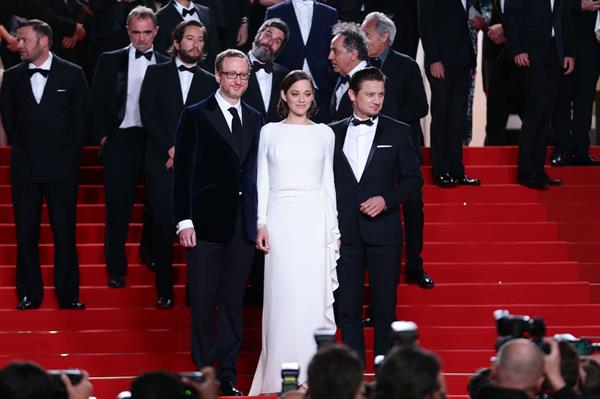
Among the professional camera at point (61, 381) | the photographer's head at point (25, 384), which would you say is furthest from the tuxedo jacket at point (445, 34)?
the photographer's head at point (25, 384)

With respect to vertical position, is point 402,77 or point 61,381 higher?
point 402,77

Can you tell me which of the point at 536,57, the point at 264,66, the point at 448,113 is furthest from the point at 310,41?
the point at 536,57

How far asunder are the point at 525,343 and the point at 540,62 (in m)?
5.86

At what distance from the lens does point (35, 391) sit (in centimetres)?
556

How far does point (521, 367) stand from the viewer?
231 inches

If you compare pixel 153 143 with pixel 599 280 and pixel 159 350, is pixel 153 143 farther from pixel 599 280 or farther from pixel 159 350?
pixel 599 280

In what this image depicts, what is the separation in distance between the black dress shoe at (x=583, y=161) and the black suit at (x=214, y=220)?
393 cm

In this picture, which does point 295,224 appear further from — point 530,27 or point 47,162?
point 530,27

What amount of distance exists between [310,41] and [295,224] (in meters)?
2.94

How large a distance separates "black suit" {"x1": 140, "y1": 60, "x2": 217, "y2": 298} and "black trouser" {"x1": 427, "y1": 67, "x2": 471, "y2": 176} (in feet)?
6.74

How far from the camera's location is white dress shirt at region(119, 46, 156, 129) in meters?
10.7

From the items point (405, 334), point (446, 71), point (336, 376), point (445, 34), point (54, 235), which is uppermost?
point (445, 34)

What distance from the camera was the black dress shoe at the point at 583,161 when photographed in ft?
39.3

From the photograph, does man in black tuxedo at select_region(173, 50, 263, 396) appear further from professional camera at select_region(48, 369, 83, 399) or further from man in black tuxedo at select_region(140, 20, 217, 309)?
professional camera at select_region(48, 369, 83, 399)
